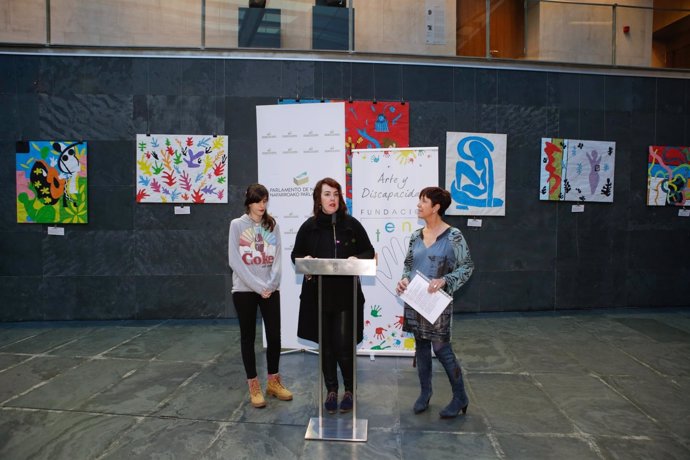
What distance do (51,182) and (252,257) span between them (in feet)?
13.3

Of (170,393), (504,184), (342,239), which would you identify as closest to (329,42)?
(504,184)

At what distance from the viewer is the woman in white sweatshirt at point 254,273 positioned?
3266 millimetres

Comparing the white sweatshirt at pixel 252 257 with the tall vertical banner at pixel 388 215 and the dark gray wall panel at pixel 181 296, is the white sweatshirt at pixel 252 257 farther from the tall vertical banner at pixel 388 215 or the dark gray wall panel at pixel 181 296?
the dark gray wall panel at pixel 181 296

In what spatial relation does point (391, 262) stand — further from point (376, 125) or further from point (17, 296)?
point (17, 296)

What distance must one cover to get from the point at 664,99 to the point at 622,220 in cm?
189

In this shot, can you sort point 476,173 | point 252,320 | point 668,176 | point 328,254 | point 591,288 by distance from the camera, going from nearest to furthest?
point 328,254 < point 252,320 < point 476,173 < point 591,288 < point 668,176

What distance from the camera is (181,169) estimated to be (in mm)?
5812

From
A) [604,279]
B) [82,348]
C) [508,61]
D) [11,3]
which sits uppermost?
[11,3]

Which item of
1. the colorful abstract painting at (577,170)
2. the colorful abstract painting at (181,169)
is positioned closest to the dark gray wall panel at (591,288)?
the colorful abstract painting at (577,170)

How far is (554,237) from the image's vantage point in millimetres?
6344

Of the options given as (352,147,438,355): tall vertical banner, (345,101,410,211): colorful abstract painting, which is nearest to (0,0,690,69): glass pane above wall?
(345,101,410,211): colorful abstract painting

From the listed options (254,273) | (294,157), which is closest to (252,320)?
(254,273)

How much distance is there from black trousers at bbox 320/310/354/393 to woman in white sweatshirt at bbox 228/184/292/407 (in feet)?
1.33

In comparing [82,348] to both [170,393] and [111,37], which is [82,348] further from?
[111,37]
